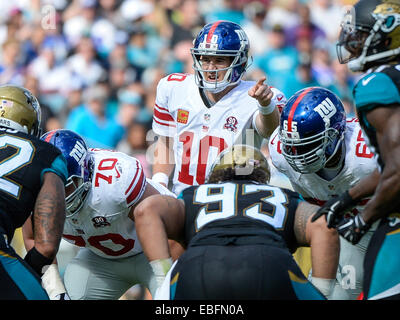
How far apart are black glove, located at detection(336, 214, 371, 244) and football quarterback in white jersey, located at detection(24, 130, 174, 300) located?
5.80 ft

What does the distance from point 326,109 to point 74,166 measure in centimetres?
167

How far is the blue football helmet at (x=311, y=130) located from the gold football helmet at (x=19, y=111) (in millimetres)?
1590

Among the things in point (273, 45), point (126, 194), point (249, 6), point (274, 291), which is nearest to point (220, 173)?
point (274, 291)

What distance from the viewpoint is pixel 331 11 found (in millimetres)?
10656

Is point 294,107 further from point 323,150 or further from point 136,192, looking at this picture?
point 136,192

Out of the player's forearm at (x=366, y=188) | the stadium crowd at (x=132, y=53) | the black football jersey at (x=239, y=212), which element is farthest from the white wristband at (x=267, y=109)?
the stadium crowd at (x=132, y=53)

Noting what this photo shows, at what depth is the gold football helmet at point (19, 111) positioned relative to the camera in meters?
4.12

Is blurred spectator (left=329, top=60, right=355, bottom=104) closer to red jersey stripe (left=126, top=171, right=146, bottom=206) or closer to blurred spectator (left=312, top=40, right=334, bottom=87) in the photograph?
blurred spectator (left=312, top=40, right=334, bottom=87)

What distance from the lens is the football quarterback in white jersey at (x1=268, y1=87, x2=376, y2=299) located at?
15.8 feet

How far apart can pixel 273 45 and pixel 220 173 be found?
20.3 ft

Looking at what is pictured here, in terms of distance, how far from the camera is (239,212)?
12.0ft

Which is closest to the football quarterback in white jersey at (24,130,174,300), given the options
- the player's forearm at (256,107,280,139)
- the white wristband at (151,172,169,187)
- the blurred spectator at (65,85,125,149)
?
the white wristband at (151,172,169,187)

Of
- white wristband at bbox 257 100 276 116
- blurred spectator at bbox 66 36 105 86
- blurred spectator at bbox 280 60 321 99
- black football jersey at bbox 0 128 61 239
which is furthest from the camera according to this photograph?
blurred spectator at bbox 66 36 105 86

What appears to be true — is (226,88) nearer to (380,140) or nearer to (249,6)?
(380,140)
